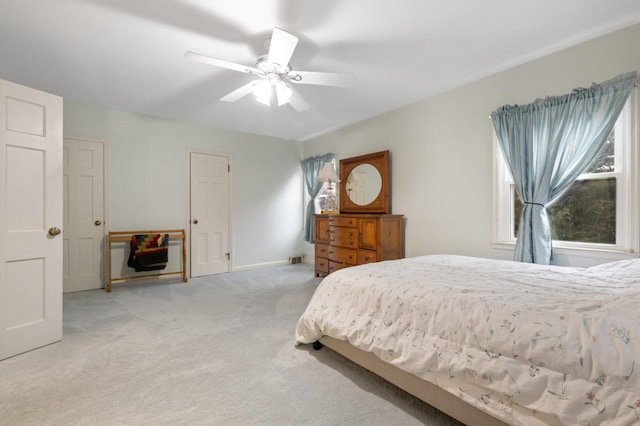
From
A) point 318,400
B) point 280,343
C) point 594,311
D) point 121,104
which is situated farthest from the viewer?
point 121,104

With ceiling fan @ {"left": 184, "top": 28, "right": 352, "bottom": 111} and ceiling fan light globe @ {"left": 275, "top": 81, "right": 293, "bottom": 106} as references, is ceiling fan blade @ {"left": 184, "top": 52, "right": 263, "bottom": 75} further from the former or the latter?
ceiling fan light globe @ {"left": 275, "top": 81, "right": 293, "bottom": 106}

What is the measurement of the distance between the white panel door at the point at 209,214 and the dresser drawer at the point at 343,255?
187 centimetres

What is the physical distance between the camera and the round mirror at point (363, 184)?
13.8ft

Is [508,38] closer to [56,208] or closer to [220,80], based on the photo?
[220,80]

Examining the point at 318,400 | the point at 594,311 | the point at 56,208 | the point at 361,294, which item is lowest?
the point at 318,400

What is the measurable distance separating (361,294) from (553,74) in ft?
8.41

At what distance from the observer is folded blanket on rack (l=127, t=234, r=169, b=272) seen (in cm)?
390

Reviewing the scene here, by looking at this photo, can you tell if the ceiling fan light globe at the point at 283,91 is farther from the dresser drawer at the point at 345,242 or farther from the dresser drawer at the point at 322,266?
the dresser drawer at the point at 322,266

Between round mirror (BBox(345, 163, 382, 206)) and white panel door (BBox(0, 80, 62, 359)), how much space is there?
11.0ft

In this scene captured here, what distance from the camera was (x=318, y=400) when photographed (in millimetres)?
1651

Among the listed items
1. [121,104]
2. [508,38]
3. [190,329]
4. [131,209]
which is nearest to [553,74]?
[508,38]

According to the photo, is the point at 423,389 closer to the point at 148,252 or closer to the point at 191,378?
the point at 191,378

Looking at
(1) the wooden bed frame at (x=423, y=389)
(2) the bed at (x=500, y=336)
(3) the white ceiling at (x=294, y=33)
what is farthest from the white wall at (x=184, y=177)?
(1) the wooden bed frame at (x=423, y=389)

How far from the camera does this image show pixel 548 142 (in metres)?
2.54
